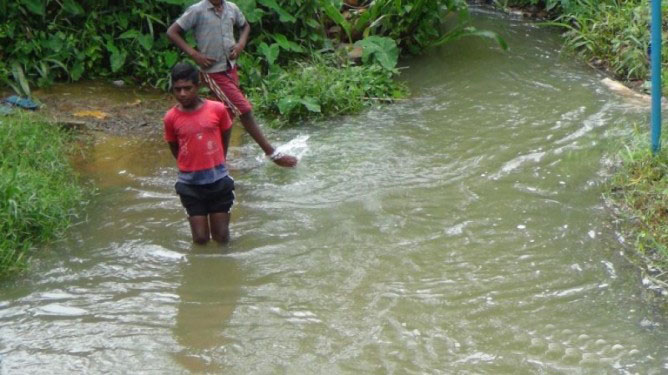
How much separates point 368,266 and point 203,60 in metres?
2.40

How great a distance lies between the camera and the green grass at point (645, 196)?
17.3ft

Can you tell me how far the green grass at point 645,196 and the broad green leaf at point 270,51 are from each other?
3718mm

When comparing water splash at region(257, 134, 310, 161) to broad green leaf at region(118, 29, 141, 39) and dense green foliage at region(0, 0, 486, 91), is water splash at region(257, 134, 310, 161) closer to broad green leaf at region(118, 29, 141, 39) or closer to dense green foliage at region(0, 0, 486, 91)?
dense green foliage at region(0, 0, 486, 91)

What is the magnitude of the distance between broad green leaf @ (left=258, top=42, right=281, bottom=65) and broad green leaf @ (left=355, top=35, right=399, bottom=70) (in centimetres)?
88

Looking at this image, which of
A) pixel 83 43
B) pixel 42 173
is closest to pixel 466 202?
pixel 42 173

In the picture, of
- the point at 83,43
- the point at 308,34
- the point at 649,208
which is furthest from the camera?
the point at 308,34

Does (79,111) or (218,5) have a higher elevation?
(218,5)

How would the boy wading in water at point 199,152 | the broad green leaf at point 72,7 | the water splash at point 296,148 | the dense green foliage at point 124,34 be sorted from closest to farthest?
the boy wading in water at point 199,152, the water splash at point 296,148, the dense green foliage at point 124,34, the broad green leaf at point 72,7

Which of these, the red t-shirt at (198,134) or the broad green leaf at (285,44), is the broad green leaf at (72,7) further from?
the red t-shirt at (198,134)

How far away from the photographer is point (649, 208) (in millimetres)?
5656

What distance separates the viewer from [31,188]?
5.95 meters

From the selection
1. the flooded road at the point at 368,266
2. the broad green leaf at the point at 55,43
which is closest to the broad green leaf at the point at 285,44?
the flooded road at the point at 368,266

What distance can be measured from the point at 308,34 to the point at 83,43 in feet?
7.39

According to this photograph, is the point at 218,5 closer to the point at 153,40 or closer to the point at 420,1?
the point at 153,40
